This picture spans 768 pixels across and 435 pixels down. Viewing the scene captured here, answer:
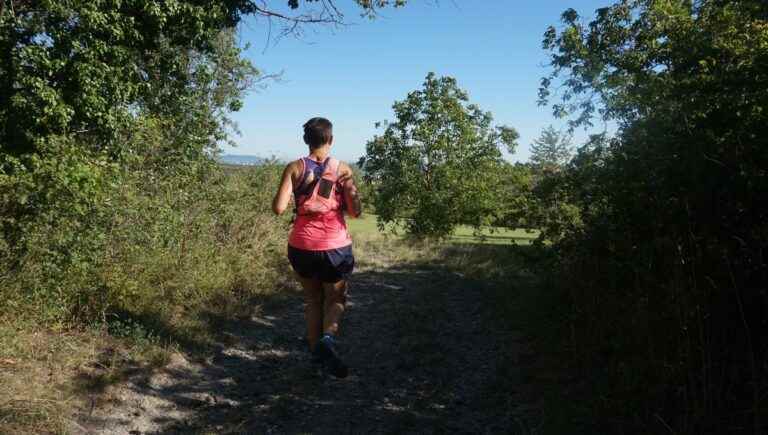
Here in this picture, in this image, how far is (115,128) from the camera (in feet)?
21.8

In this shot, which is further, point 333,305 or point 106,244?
point 106,244

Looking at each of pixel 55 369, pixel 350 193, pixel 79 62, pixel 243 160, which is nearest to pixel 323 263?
pixel 350 193

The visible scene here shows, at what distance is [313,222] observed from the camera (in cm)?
394

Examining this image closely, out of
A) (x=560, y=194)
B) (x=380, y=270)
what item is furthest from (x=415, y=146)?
(x=560, y=194)

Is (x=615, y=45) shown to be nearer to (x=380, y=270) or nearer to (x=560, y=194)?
(x=560, y=194)

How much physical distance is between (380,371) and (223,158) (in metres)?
7.36

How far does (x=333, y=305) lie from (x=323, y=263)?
0.44 metres

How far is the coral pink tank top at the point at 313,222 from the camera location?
3916 mm

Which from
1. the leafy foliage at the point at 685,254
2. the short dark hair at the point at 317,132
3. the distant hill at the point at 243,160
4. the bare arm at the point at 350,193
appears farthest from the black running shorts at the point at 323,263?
the distant hill at the point at 243,160

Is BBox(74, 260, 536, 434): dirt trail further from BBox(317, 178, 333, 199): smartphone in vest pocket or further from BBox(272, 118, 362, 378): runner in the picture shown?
BBox(317, 178, 333, 199): smartphone in vest pocket

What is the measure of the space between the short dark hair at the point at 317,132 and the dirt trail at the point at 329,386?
6.76 feet

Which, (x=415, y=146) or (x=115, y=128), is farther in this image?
(x=415, y=146)

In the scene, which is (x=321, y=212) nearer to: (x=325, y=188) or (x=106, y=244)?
(x=325, y=188)

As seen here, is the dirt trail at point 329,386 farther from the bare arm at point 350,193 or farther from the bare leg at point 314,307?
the bare arm at point 350,193
